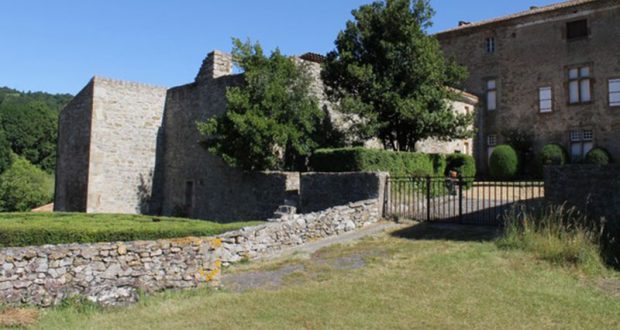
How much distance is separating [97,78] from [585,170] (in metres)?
19.0

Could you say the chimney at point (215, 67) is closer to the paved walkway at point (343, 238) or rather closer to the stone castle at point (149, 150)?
the stone castle at point (149, 150)

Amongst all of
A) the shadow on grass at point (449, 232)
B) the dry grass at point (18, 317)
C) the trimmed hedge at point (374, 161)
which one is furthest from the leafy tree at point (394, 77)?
the dry grass at point (18, 317)

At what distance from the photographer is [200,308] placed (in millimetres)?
6504

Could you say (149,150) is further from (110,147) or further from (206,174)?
(206,174)

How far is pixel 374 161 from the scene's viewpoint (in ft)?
53.1

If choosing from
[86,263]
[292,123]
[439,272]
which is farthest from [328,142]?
[86,263]

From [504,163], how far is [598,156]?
405cm

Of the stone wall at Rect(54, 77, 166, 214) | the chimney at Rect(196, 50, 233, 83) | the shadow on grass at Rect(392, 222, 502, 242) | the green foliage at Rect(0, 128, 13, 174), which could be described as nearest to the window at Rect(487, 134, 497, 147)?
the chimney at Rect(196, 50, 233, 83)

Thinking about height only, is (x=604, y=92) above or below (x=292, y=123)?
above

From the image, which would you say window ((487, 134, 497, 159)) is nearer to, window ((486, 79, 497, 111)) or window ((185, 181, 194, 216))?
window ((486, 79, 497, 111))

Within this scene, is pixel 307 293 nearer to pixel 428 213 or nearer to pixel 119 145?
pixel 428 213

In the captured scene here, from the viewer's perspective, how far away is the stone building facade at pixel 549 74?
957 inches

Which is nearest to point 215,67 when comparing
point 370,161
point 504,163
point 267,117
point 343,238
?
point 267,117

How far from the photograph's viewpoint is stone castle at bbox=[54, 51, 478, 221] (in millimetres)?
20656
